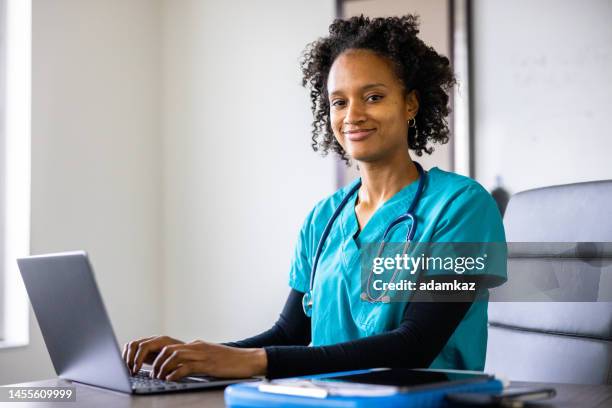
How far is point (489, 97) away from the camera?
97.8 inches

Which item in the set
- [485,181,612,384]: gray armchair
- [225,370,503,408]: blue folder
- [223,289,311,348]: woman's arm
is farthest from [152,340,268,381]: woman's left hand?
[485,181,612,384]: gray armchair

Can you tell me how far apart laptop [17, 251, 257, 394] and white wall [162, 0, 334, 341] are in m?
1.71

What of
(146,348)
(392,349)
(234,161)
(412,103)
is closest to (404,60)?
(412,103)

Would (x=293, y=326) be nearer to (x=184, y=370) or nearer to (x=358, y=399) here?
(x=184, y=370)

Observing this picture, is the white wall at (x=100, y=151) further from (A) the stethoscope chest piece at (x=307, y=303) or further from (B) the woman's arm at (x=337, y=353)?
(B) the woman's arm at (x=337, y=353)

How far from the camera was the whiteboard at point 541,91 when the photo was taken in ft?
7.47

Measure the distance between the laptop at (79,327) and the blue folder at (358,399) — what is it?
0.23 metres

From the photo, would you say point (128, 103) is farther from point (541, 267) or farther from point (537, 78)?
point (541, 267)

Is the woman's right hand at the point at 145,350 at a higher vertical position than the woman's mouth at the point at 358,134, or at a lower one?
lower

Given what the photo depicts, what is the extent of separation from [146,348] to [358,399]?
467 mm

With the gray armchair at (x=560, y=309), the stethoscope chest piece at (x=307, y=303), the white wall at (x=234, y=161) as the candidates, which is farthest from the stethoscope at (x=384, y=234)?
the white wall at (x=234, y=161)

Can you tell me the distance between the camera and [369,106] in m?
1.55

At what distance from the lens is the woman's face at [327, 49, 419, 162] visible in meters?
1.55

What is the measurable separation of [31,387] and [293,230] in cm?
175
